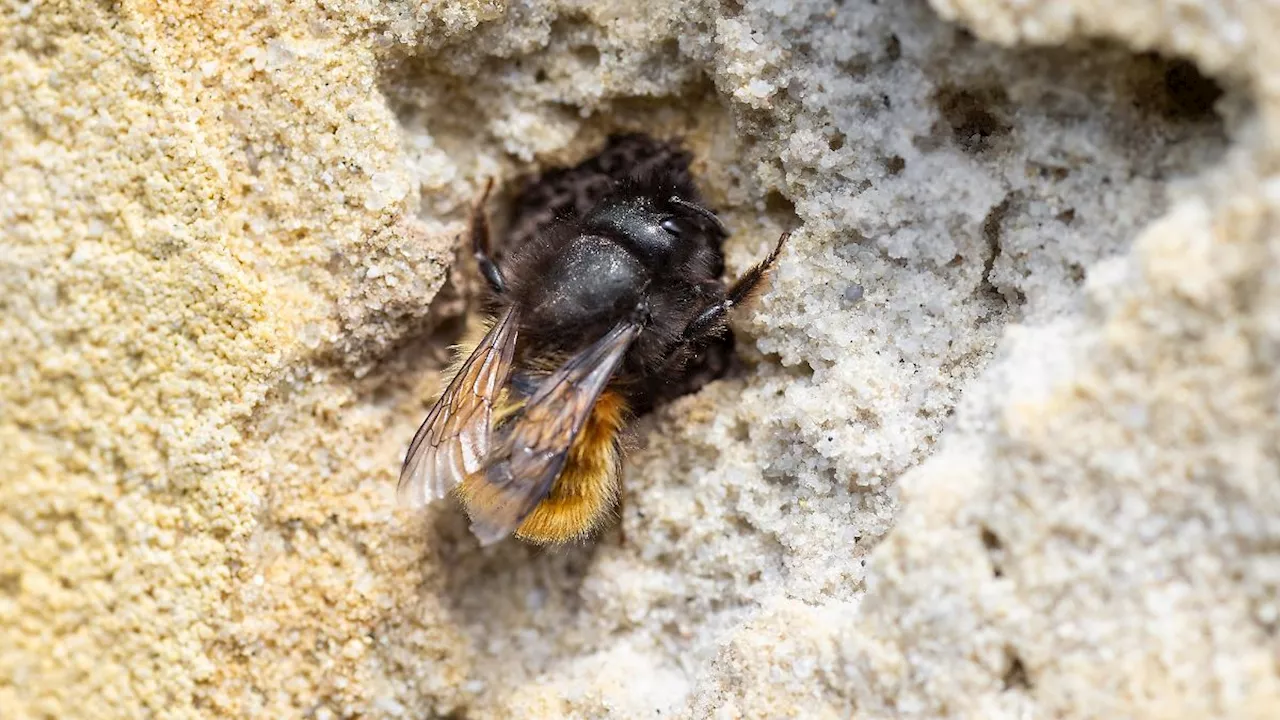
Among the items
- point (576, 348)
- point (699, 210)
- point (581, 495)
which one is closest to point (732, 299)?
point (699, 210)

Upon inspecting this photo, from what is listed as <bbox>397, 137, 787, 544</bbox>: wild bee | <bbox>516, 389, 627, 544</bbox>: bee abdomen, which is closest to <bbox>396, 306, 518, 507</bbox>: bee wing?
<bbox>397, 137, 787, 544</bbox>: wild bee

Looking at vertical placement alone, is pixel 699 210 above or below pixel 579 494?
above

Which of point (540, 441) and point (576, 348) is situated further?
point (576, 348)

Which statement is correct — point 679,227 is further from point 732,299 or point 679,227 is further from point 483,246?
point 483,246

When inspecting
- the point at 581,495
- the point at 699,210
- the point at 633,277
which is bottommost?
the point at 581,495

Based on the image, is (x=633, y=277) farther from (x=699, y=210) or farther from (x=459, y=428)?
(x=459, y=428)

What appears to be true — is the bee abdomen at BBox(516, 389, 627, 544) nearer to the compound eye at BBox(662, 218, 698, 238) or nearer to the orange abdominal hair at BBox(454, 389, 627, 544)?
the orange abdominal hair at BBox(454, 389, 627, 544)

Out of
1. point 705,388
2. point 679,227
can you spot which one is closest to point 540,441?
point 705,388
